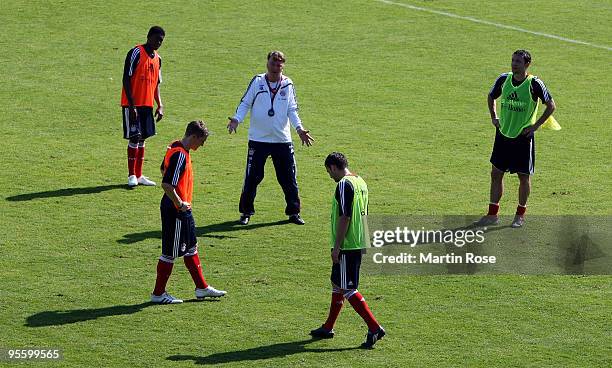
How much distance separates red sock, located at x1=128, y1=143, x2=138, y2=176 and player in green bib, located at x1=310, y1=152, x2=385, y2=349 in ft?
21.7

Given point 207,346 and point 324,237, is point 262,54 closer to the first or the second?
point 324,237

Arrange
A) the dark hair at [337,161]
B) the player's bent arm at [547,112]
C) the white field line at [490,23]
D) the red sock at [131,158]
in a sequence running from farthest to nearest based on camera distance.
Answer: the white field line at [490,23]
the red sock at [131,158]
the player's bent arm at [547,112]
the dark hair at [337,161]

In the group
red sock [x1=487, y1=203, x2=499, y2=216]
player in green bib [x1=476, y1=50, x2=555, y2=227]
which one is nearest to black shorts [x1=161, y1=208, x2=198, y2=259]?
player in green bib [x1=476, y1=50, x2=555, y2=227]

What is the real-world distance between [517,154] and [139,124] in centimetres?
590

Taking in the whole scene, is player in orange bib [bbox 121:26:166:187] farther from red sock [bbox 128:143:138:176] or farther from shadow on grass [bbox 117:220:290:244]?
shadow on grass [bbox 117:220:290:244]

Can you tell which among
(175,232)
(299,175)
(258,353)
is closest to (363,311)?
(258,353)

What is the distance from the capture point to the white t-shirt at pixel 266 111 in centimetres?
1658

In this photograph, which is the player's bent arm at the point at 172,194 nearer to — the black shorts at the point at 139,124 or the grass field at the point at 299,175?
the grass field at the point at 299,175

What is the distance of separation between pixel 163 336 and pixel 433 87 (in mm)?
13345

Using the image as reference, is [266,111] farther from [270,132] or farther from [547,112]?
[547,112]

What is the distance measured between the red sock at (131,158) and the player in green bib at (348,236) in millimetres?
6625

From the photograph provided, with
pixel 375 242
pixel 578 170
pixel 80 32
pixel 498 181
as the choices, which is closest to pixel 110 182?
pixel 375 242

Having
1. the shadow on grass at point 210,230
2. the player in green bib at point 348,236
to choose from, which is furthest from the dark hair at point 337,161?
the shadow on grass at point 210,230

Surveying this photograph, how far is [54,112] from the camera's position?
2241 cm
